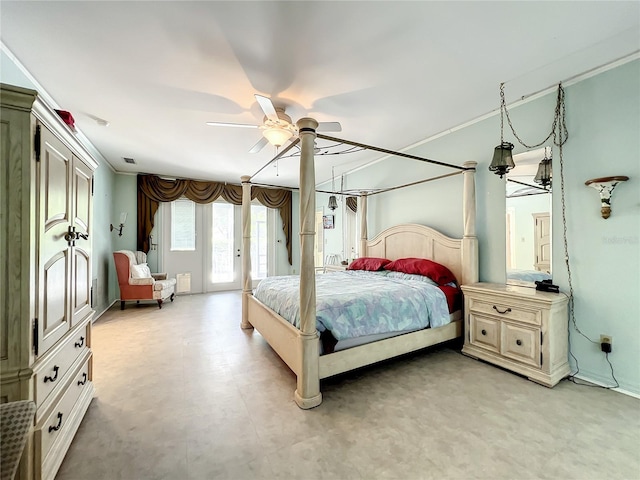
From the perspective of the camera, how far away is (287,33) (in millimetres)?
1763

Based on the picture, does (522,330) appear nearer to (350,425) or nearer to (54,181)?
(350,425)

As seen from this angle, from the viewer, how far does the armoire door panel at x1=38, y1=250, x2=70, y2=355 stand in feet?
3.98

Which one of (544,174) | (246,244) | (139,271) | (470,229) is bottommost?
(139,271)

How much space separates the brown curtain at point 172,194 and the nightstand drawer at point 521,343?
5.60 m

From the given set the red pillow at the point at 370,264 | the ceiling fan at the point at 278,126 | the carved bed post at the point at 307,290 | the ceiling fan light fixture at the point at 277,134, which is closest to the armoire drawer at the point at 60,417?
the carved bed post at the point at 307,290

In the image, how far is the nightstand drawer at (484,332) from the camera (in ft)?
8.07

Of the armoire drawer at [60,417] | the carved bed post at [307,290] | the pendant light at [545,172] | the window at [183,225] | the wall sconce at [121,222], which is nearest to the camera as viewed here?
the armoire drawer at [60,417]

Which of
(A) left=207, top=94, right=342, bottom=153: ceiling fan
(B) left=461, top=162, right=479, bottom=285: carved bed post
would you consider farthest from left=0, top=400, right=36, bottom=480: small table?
(B) left=461, top=162, right=479, bottom=285: carved bed post

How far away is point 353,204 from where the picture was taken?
513 centimetres

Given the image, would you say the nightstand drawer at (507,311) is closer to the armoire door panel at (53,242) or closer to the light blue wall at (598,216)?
A: the light blue wall at (598,216)

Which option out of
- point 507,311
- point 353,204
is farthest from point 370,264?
point 507,311

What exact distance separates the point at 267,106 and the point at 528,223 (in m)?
2.78

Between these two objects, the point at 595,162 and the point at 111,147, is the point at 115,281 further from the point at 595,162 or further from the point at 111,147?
the point at 595,162

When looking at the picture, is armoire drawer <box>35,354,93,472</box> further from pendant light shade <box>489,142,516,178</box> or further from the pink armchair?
pendant light shade <box>489,142,516,178</box>
